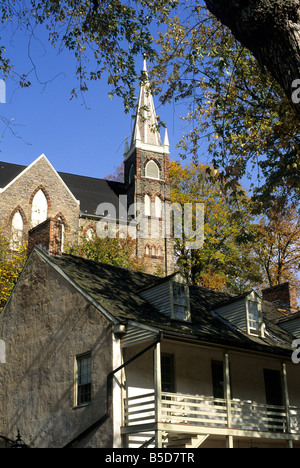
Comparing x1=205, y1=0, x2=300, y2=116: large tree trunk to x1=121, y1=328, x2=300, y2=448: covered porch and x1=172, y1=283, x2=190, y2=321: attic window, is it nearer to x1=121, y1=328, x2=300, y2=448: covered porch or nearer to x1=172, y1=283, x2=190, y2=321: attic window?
x1=121, y1=328, x2=300, y2=448: covered porch

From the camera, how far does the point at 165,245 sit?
49344mm

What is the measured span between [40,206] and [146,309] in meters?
28.2

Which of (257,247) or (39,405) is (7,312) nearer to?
(39,405)

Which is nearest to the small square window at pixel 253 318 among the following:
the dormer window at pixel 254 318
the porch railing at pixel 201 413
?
the dormer window at pixel 254 318

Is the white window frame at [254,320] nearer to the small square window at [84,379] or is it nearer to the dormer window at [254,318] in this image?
the dormer window at [254,318]

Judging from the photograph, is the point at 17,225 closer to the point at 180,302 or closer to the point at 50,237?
the point at 50,237

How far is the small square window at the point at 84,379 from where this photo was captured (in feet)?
56.5

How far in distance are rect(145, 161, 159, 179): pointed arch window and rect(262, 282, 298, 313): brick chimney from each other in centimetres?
2571

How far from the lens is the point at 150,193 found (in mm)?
52469

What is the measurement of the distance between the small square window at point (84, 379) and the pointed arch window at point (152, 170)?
36.6m

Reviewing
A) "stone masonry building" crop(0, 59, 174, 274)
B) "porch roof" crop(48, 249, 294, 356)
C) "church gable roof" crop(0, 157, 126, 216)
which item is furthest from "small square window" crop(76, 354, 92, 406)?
"church gable roof" crop(0, 157, 126, 216)

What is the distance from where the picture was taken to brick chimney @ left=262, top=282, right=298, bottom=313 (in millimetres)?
28141

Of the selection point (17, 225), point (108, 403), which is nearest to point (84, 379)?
point (108, 403)
